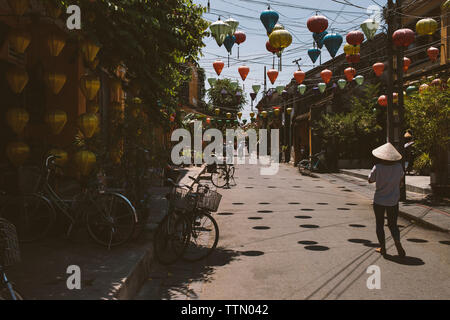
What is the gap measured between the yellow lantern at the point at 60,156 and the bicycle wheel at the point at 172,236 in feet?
6.81

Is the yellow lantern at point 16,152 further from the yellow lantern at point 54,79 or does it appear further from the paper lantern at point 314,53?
the paper lantern at point 314,53

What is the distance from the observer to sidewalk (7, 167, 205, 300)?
452cm

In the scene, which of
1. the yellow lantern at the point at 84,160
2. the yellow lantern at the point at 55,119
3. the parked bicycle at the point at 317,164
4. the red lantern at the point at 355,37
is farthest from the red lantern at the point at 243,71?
the parked bicycle at the point at 317,164

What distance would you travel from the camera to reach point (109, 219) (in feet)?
21.3

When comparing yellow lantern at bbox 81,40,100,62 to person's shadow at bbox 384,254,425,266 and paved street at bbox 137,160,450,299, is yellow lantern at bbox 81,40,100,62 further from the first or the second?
person's shadow at bbox 384,254,425,266

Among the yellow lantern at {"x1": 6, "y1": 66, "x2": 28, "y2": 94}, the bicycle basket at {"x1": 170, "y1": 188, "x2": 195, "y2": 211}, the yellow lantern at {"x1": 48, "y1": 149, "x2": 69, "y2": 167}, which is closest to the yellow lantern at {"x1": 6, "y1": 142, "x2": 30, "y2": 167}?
the yellow lantern at {"x1": 48, "y1": 149, "x2": 69, "y2": 167}

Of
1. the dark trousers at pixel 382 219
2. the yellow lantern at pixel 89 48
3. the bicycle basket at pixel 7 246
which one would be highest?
the yellow lantern at pixel 89 48

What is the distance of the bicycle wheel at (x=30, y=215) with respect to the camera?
6641 mm

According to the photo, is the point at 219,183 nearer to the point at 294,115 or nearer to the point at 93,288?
the point at 93,288

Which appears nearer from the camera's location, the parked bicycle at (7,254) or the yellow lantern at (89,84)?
the parked bicycle at (7,254)

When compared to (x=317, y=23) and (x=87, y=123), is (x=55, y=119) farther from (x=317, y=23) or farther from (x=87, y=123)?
(x=317, y=23)

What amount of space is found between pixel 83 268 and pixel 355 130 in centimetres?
2427

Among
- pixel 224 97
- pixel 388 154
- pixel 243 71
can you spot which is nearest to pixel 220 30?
pixel 243 71

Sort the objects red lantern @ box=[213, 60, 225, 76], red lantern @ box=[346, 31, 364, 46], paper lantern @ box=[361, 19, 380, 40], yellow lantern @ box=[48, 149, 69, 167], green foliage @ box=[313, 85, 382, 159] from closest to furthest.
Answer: yellow lantern @ box=[48, 149, 69, 167] → paper lantern @ box=[361, 19, 380, 40] → red lantern @ box=[346, 31, 364, 46] → red lantern @ box=[213, 60, 225, 76] → green foliage @ box=[313, 85, 382, 159]
